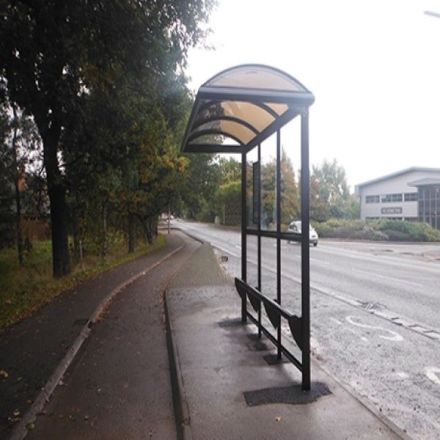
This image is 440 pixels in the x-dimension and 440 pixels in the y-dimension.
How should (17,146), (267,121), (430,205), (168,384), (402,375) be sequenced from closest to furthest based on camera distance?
(168,384) < (402,375) < (267,121) < (17,146) < (430,205)

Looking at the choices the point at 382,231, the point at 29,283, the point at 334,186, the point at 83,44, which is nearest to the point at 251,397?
the point at 83,44

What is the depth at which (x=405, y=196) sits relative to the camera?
48.6m

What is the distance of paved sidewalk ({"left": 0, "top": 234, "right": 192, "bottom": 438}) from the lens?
3984 mm

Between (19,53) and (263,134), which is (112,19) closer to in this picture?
(19,53)

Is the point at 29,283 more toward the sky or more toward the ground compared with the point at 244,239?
more toward the ground

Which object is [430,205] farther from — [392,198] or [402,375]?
[402,375]

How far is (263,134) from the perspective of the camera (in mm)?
5691

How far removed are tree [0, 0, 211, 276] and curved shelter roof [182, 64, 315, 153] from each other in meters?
1.85

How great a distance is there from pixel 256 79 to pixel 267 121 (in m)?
1.31

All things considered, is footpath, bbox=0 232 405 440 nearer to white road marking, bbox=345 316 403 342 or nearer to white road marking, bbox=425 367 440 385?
white road marking, bbox=425 367 440 385

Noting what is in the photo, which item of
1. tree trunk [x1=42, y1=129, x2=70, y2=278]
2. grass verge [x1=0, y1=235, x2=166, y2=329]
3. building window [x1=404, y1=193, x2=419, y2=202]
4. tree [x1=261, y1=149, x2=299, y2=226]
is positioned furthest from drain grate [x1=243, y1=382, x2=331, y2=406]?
building window [x1=404, y1=193, x2=419, y2=202]

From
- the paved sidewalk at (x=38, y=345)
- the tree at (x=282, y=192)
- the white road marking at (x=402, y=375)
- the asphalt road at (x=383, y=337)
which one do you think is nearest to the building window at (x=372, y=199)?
the asphalt road at (x=383, y=337)

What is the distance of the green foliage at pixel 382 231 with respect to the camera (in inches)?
1403

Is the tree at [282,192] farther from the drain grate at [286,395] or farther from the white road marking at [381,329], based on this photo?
the white road marking at [381,329]
